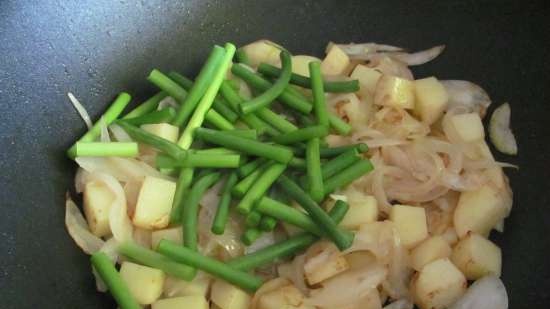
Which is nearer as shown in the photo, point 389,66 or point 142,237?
point 142,237

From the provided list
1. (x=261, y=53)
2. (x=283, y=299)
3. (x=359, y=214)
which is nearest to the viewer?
(x=283, y=299)

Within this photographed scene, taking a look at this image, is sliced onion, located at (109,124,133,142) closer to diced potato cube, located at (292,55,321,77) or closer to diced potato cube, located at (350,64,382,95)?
diced potato cube, located at (292,55,321,77)

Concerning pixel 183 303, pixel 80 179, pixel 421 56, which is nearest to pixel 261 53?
pixel 421 56

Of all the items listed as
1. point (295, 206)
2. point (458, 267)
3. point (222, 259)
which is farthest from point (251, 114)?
point (458, 267)

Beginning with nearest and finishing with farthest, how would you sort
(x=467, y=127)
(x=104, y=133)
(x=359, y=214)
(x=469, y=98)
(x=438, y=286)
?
(x=438, y=286), (x=359, y=214), (x=104, y=133), (x=467, y=127), (x=469, y=98)

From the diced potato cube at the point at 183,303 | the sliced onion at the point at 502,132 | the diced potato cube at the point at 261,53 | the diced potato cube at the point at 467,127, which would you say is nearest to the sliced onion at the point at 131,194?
the diced potato cube at the point at 183,303

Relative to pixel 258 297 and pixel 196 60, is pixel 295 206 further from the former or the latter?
pixel 196 60

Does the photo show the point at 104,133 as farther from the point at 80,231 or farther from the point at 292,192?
the point at 292,192

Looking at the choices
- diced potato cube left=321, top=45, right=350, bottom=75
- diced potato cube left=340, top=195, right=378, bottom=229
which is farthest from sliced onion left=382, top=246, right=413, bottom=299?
diced potato cube left=321, top=45, right=350, bottom=75
